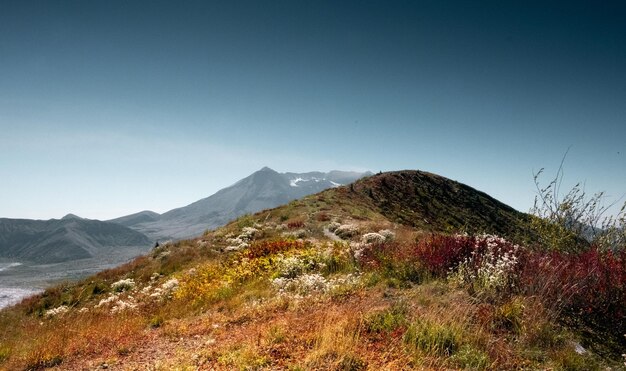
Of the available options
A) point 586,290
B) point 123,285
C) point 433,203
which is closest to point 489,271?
point 586,290

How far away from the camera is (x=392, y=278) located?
35.1 ft

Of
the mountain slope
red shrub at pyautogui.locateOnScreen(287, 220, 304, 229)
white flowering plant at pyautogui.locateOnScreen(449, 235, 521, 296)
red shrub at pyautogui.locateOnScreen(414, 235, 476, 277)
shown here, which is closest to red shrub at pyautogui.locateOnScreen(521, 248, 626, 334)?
white flowering plant at pyautogui.locateOnScreen(449, 235, 521, 296)

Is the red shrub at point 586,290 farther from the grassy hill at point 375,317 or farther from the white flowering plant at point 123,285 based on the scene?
the white flowering plant at point 123,285

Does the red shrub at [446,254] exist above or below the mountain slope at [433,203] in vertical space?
below

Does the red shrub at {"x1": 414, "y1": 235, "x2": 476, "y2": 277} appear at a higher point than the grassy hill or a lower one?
higher

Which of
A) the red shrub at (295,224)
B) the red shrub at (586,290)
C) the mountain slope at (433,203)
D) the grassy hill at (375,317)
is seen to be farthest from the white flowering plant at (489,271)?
the mountain slope at (433,203)

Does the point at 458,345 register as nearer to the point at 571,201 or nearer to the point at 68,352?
the point at 68,352

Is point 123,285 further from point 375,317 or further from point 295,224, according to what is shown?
point 375,317

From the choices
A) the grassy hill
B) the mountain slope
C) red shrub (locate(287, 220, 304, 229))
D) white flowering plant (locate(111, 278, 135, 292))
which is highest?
the mountain slope

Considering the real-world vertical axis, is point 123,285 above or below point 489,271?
below

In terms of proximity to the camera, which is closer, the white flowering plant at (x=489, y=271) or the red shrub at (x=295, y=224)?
the white flowering plant at (x=489, y=271)

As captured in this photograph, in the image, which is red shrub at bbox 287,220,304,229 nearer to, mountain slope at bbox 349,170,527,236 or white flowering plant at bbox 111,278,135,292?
white flowering plant at bbox 111,278,135,292

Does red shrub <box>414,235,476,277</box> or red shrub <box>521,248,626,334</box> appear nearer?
red shrub <box>521,248,626,334</box>

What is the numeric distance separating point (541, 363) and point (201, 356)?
625cm
